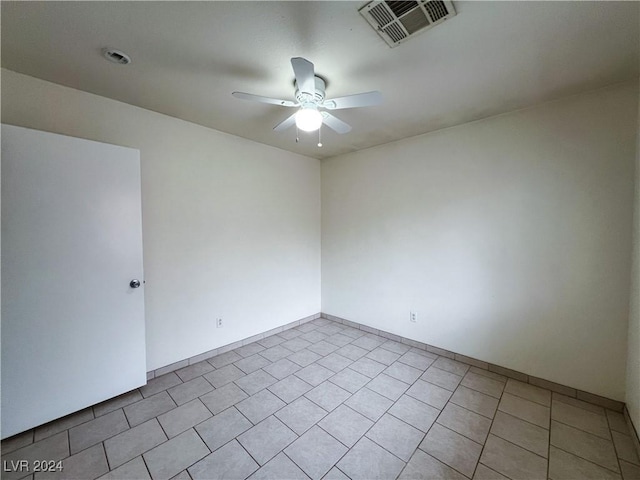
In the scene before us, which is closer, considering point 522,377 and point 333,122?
point 333,122

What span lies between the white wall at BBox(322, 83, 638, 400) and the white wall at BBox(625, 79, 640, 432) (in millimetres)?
69

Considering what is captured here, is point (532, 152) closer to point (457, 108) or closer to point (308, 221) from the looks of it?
point (457, 108)

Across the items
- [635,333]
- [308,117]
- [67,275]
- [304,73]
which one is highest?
[304,73]

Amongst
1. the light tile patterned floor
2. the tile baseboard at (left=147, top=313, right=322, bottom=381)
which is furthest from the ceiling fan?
the tile baseboard at (left=147, top=313, right=322, bottom=381)

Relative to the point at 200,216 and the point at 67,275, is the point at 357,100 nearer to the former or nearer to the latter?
the point at 200,216

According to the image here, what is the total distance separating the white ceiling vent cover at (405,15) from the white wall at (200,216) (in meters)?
2.13

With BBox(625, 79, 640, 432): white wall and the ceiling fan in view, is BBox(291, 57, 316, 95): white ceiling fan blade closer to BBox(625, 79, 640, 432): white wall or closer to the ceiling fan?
the ceiling fan

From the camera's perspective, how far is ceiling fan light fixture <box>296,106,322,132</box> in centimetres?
176

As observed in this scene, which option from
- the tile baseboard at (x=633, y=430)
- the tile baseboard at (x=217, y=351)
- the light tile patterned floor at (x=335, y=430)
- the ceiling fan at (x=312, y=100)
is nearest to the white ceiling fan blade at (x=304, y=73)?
the ceiling fan at (x=312, y=100)

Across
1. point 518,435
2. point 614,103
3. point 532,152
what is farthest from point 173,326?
point 614,103

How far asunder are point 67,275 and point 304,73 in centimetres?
219

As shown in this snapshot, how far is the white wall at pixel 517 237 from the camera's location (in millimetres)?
2016

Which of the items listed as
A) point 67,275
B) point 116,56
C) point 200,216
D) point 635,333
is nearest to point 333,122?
point 116,56

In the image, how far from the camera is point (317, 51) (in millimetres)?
1588
